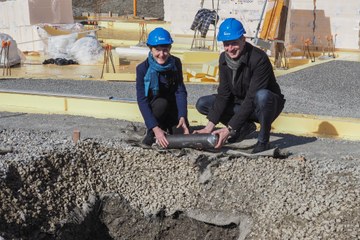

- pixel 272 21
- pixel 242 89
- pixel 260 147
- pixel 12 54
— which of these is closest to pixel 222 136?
pixel 260 147

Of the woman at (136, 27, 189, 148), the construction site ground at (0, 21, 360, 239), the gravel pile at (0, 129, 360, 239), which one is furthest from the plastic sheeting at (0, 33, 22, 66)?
the woman at (136, 27, 189, 148)

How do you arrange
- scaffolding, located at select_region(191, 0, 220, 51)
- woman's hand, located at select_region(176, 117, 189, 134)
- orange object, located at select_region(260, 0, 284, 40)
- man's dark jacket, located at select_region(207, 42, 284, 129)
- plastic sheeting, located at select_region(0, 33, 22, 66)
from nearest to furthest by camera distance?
1. man's dark jacket, located at select_region(207, 42, 284, 129)
2. woman's hand, located at select_region(176, 117, 189, 134)
3. orange object, located at select_region(260, 0, 284, 40)
4. plastic sheeting, located at select_region(0, 33, 22, 66)
5. scaffolding, located at select_region(191, 0, 220, 51)

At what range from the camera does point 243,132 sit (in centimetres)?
595

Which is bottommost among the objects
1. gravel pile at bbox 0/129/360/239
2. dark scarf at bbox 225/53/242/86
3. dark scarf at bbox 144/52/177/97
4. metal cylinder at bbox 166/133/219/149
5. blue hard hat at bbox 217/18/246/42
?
gravel pile at bbox 0/129/360/239

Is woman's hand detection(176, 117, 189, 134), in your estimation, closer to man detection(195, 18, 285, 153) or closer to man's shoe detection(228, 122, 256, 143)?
man detection(195, 18, 285, 153)

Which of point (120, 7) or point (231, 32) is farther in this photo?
point (120, 7)

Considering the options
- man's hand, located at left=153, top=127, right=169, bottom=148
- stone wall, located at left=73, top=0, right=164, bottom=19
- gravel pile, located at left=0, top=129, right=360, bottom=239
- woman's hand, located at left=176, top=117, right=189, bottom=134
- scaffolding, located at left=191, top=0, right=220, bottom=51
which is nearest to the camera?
gravel pile, located at left=0, top=129, right=360, bottom=239

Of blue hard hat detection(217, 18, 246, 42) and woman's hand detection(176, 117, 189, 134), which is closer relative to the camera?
blue hard hat detection(217, 18, 246, 42)

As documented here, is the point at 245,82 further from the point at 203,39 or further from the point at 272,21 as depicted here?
the point at 203,39

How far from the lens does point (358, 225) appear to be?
4559 mm

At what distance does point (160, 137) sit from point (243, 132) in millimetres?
932

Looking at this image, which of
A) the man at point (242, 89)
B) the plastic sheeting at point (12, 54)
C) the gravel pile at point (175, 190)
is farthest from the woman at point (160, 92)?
the plastic sheeting at point (12, 54)

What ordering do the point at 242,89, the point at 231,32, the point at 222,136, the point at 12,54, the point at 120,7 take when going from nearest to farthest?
the point at 231,32 < the point at 222,136 < the point at 242,89 < the point at 12,54 < the point at 120,7

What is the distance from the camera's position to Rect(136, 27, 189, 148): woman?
5573 millimetres
